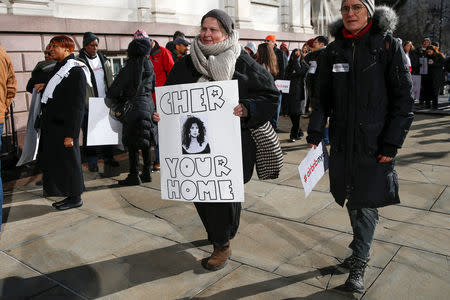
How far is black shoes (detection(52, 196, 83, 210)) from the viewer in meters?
4.78

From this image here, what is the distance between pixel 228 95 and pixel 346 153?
34.9 inches

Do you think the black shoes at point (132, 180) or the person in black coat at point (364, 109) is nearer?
the person in black coat at point (364, 109)

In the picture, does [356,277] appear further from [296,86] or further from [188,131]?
[296,86]

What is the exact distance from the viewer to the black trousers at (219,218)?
3221mm

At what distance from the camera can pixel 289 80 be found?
26.1 feet

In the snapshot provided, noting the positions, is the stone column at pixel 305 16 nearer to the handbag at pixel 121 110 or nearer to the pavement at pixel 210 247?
the pavement at pixel 210 247

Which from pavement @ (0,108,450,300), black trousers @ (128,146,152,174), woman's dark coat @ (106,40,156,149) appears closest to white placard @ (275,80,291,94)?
pavement @ (0,108,450,300)

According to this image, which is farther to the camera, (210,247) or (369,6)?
(210,247)

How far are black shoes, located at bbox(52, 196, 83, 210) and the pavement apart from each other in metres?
0.08

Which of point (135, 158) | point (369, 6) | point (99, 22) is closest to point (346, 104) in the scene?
point (369, 6)

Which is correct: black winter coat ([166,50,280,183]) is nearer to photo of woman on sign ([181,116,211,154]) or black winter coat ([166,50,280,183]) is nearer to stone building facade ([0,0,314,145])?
photo of woman on sign ([181,116,211,154])

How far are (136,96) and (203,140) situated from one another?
269 cm

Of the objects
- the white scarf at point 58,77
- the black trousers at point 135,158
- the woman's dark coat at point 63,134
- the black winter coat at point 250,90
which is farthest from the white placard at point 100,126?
the black winter coat at point 250,90

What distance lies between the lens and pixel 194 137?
3.06 metres
